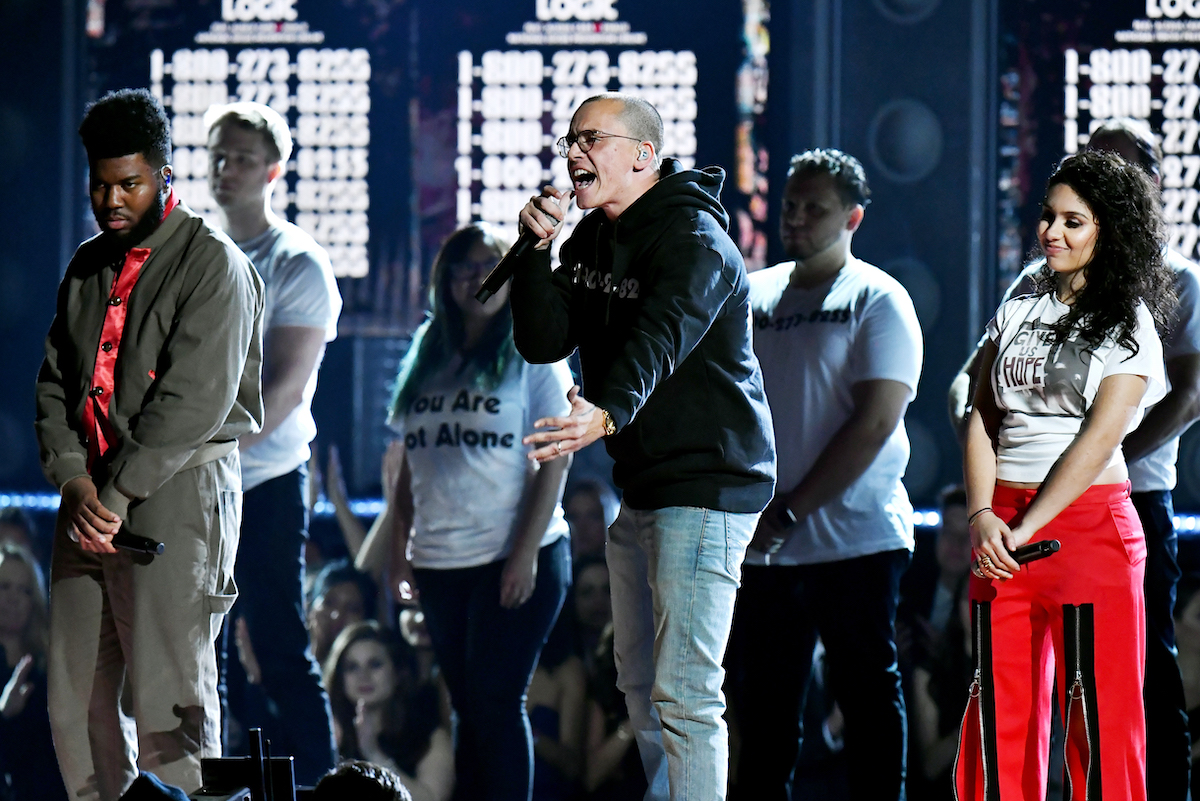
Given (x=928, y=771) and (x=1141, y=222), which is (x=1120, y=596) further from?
(x=928, y=771)

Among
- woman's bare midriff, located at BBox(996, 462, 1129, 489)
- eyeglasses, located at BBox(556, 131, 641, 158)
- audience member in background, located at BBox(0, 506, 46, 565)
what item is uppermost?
eyeglasses, located at BBox(556, 131, 641, 158)

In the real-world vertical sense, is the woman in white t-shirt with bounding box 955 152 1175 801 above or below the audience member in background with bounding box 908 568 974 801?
above

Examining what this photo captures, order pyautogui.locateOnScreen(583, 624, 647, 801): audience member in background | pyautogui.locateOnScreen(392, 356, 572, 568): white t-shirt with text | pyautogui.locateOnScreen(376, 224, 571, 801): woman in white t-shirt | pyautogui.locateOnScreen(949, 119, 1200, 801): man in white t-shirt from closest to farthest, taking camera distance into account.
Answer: pyautogui.locateOnScreen(949, 119, 1200, 801): man in white t-shirt
pyautogui.locateOnScreen(376, 224, 571, 801): woman in white t-shirt
pyautogui.locateOnScreen(392, 356, 572, 568): white t-shirt with text
pyautogui.locateOnScreen(583, 624, 647, 801): audience member in background

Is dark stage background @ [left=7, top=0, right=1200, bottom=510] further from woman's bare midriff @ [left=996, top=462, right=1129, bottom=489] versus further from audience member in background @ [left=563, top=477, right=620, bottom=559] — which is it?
woman's bare midriff @ [left=996, top=462, right=1129, bottom=489]

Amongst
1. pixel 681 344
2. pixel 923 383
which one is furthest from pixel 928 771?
pixel 681 344

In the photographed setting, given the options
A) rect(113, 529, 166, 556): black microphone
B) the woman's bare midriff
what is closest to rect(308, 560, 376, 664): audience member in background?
rect(113, 529, 166, 556): black microphone

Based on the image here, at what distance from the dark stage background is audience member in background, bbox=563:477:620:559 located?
65 cm

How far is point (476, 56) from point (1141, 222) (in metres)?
2.24

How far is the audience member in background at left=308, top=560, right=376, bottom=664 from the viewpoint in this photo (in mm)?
3863

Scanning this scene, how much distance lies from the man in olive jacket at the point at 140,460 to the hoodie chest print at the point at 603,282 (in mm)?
662

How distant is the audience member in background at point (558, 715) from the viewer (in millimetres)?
3738

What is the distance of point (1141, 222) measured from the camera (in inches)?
93.7

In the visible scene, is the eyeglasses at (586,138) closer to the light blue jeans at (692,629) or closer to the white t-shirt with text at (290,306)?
the light blue jeans at (692,629)

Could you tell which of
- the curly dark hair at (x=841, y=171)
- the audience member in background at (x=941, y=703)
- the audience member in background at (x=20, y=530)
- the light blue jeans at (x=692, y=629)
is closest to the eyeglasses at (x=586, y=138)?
the light blue jeans at (x=692, y=629)
